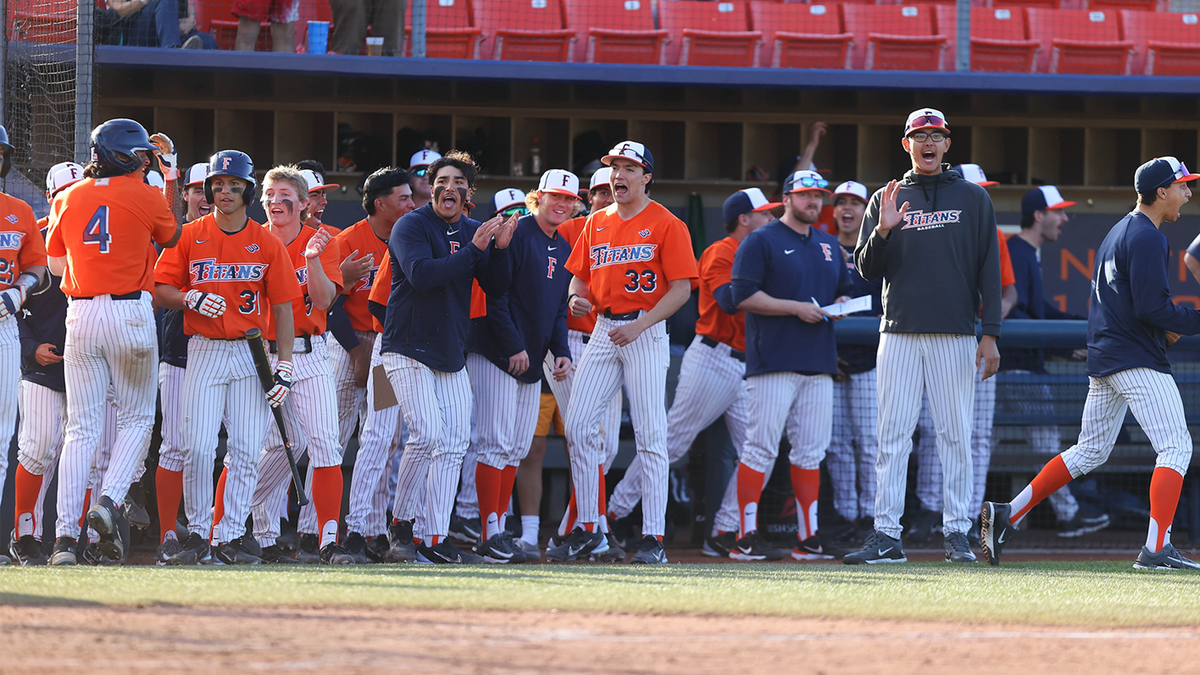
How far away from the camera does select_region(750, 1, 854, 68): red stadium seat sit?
39.2ft

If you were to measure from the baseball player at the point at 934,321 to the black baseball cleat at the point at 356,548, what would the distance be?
2144mm

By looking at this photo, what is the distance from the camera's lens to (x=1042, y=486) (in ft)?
18.9

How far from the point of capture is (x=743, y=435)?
6.96 meters

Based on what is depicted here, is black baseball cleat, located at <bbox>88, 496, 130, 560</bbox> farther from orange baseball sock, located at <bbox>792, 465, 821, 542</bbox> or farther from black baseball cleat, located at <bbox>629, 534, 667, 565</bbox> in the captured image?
orange baseball sock, located at <bbox>792, 465, 821, 542</bbox>

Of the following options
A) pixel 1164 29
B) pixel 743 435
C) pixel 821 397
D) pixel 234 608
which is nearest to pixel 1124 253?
pixel 821 397

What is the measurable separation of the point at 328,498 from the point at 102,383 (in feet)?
3.42

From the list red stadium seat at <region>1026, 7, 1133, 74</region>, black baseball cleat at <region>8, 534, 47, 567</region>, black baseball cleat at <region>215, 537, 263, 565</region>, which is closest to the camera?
black baseball cleat at <region>215, 537, 263, 565</region>

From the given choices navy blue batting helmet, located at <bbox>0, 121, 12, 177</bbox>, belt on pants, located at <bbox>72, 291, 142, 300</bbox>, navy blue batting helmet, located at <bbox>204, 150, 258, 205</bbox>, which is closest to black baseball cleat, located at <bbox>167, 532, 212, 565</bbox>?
belt on pants, located at <bbox>72, 291, 142, 300</bbox>

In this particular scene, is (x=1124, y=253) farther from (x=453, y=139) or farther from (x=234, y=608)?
(x=453, y=139)

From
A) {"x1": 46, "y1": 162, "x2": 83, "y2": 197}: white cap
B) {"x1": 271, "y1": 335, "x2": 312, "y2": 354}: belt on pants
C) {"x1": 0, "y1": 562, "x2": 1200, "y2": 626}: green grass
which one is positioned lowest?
{"x1": 0, "y1": 562, "x2": 1200, "y2": 626}: green grass

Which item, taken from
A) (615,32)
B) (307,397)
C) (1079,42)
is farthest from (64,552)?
(1079,42)

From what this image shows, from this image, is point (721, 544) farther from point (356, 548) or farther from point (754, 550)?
point (356, 548)

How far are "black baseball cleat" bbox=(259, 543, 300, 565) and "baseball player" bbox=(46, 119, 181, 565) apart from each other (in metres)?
0.62

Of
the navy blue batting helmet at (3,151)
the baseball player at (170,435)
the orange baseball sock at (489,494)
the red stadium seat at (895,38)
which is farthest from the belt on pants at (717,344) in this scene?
the red stadium seat at (895,38)
